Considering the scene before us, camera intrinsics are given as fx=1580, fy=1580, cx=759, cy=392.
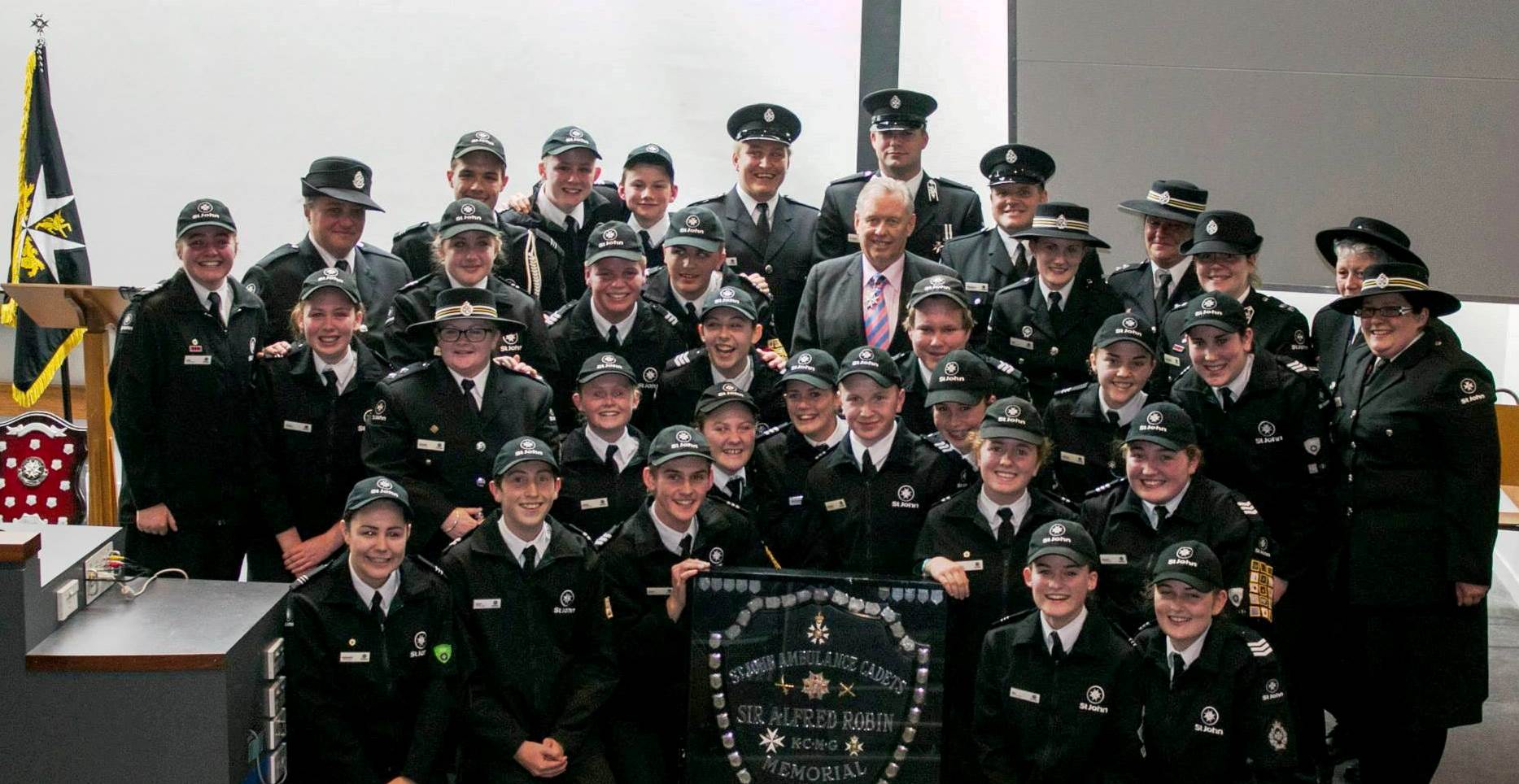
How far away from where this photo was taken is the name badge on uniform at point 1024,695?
531 cm

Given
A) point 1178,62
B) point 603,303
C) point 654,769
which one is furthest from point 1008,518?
point 1178,62

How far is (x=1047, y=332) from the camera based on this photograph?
6.66 metres

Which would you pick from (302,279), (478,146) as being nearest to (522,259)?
(478,146)

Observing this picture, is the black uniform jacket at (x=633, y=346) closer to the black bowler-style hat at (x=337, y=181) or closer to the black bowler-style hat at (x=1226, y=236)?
the black bowler-style hat at (x=337, y=181)

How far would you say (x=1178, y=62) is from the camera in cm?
923

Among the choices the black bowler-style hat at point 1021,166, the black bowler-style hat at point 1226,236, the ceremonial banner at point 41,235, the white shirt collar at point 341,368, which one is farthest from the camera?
the ceremonial banner at point 41,235

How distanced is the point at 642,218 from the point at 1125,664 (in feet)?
10.6

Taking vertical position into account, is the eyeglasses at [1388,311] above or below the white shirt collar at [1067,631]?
above

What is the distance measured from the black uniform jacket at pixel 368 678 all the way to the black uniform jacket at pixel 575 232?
7.27 ft

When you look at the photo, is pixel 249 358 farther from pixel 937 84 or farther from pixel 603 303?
pixel 937 84

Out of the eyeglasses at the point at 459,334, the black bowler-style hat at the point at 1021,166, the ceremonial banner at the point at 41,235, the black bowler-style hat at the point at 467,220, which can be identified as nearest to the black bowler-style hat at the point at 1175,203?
the black bowler-style hat at the point at 1021,166

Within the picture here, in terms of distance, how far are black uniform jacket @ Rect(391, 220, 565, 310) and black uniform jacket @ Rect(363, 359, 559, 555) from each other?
3.79ft

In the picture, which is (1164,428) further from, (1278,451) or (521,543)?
(521,543)

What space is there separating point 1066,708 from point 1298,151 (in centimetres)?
510
